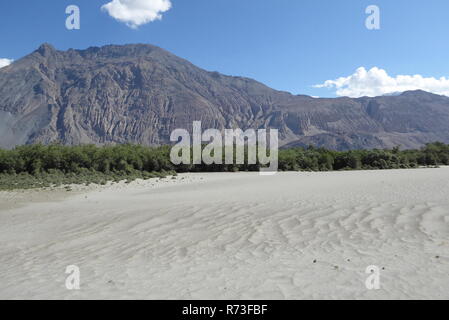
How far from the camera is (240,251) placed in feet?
21.6

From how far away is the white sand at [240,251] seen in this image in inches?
185

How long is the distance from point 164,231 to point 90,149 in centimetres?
3108

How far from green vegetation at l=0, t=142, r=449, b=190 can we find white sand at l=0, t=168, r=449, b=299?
18739 mm

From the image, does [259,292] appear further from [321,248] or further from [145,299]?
[321,248]

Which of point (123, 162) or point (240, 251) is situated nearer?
point (240, 251)

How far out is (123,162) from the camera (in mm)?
33500

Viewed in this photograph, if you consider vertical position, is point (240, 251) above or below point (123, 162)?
below

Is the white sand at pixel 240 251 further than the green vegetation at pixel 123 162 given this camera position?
No

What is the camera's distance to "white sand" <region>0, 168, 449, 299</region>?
4.71 meters

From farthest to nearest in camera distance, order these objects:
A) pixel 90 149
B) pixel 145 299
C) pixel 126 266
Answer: pixel 90 149, pixel 126 266, pixel 145 299

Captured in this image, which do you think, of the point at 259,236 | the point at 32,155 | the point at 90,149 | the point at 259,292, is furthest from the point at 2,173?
the point at 259,292

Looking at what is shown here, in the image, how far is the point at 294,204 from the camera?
1120 centimetres

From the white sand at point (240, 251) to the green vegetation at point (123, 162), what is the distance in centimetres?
1874

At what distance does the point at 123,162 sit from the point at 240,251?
28876 mm
